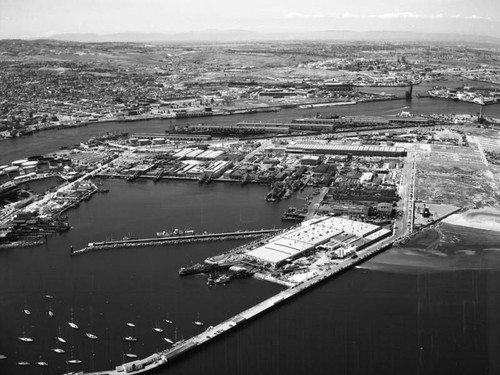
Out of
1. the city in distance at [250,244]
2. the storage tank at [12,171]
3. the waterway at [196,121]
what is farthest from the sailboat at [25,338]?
the waterway at [196,121]

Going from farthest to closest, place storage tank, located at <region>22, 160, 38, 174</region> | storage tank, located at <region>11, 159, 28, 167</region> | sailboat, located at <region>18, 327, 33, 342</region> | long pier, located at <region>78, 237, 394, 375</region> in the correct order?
storage tank, located at <region>11, 159, 28, 167</region>
storage tank, located at <region>22, 160, 38, 174</region>
sailboat, located at <region>18, 327, 33, 342</region>
long pier, located at <region>78, 237, 394, 375</region>

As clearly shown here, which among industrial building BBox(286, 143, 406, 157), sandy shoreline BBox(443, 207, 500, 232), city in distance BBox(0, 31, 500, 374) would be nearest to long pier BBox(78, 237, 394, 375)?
city in distance BBox(0, 31, 500, 374)

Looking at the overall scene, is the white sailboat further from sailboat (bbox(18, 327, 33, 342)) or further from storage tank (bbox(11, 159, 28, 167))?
storage tank (bbox(11, 159, 28, 167))

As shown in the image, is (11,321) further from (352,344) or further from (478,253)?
(478,253)

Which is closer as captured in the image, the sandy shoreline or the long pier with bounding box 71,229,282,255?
the long pier with bounding box 71,229,282,255

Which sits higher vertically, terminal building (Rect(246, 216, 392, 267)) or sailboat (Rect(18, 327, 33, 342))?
terminal building (Rect(246, 216, 392, 267))

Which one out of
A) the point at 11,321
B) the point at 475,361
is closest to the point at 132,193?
the point at 11,321

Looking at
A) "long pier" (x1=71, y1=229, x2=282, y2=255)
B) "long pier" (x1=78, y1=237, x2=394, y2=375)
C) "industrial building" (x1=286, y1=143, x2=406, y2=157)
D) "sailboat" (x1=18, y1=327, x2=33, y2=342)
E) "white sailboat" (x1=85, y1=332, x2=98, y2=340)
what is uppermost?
"industrial building" (x1=286, y1=143, x2=406, y2=157)
